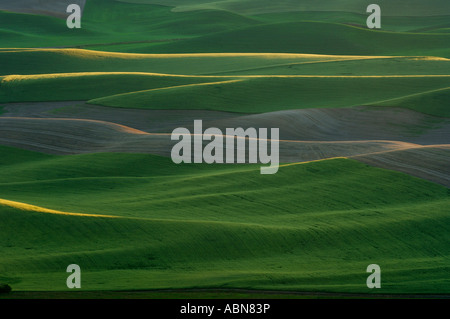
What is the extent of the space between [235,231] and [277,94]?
2562 cm

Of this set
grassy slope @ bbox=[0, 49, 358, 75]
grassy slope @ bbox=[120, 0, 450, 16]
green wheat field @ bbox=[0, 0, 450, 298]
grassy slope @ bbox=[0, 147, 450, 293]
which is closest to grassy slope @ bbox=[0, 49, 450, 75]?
grassy slope @ bbox=[0, 49, 358, 75]

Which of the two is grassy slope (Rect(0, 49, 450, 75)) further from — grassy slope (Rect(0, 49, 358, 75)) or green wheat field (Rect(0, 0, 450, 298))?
green wheat field (Rect(0, 0, 450, 298))

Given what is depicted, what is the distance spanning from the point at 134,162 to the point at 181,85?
18.5 metres

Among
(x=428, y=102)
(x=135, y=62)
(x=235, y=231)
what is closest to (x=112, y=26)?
(x=135, y=62)

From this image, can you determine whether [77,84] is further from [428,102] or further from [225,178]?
[225,178]

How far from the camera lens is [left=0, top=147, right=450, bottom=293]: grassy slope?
56.7ft

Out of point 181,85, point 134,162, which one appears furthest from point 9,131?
point 181,85

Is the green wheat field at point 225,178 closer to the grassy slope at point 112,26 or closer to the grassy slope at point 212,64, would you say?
the grassy slope at point 212,64

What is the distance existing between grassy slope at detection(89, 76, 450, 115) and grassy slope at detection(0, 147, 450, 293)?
1381cm

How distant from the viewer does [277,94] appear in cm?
4481
